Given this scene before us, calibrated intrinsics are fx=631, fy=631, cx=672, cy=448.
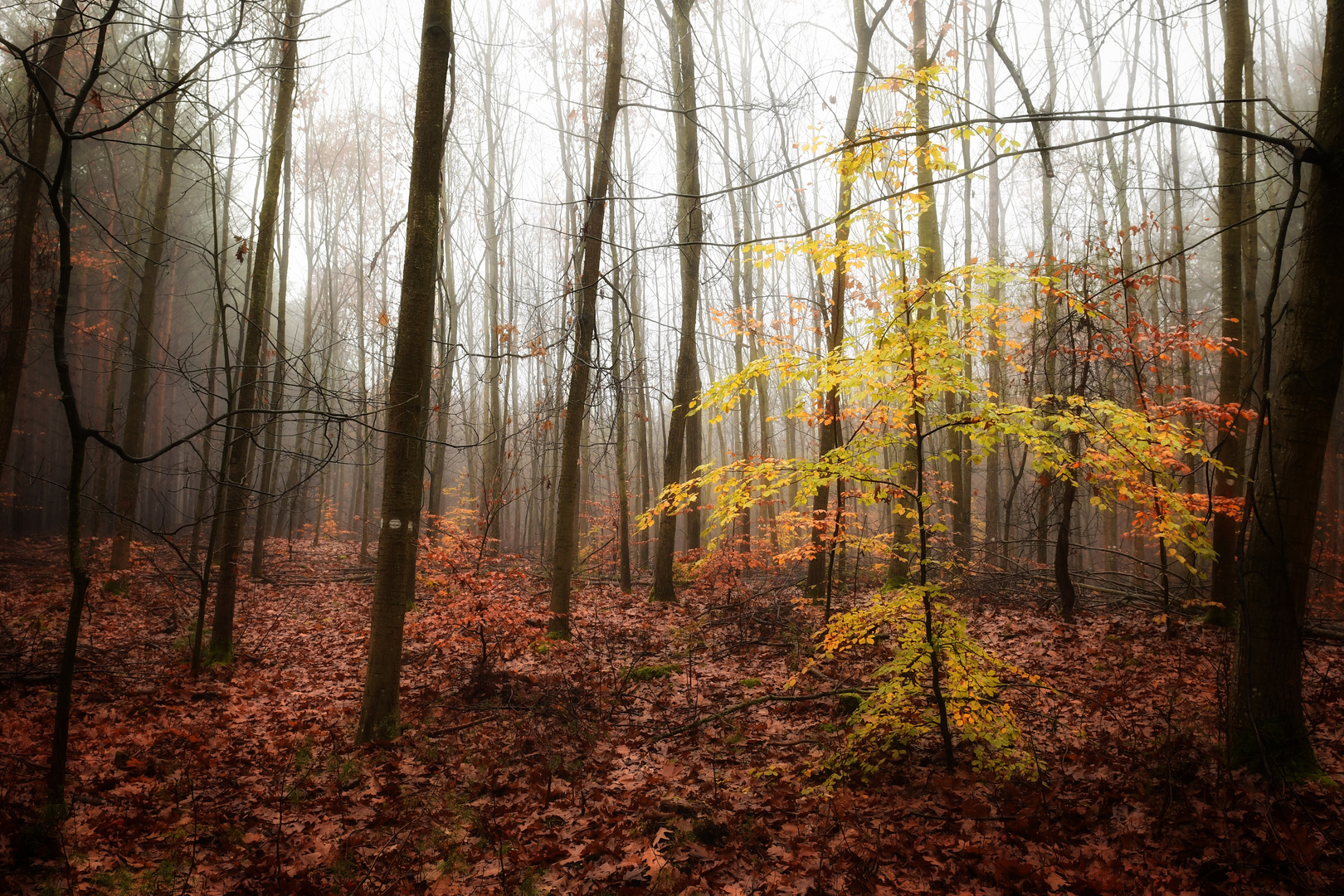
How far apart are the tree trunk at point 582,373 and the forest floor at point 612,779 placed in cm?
77

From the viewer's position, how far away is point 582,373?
8266 millimetres

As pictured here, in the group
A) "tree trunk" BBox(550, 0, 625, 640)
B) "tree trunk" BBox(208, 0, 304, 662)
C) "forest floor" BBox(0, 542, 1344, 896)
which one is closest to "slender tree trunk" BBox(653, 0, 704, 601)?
"tree trunk" BBox(550, 0, 625, 640)

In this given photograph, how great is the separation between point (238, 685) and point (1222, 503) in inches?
423

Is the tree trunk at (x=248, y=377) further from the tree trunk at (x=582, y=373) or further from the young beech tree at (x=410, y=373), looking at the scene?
the tree trunk at (x=582, y=373)

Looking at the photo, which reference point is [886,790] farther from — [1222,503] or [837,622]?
[1222,503]

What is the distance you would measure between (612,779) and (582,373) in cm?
497

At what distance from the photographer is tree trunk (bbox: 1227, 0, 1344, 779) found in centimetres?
367

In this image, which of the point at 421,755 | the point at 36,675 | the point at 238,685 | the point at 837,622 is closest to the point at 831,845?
the point at 837,622

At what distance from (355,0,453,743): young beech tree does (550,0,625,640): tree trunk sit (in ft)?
6.54

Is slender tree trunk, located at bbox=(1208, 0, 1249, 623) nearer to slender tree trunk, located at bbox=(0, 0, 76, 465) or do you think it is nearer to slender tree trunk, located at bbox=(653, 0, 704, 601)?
slender tree trunk, located at bbox=(653, 0, 704, 601)

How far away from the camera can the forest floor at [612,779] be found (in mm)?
3555

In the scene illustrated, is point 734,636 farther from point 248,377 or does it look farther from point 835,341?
point 248,377

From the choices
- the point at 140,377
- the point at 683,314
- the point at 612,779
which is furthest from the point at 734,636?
the point at 140,377

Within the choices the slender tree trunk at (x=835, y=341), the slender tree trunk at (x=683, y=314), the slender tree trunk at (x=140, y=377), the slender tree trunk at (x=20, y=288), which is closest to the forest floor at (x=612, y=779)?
the slender tree trunk at (x=835, y=341)
